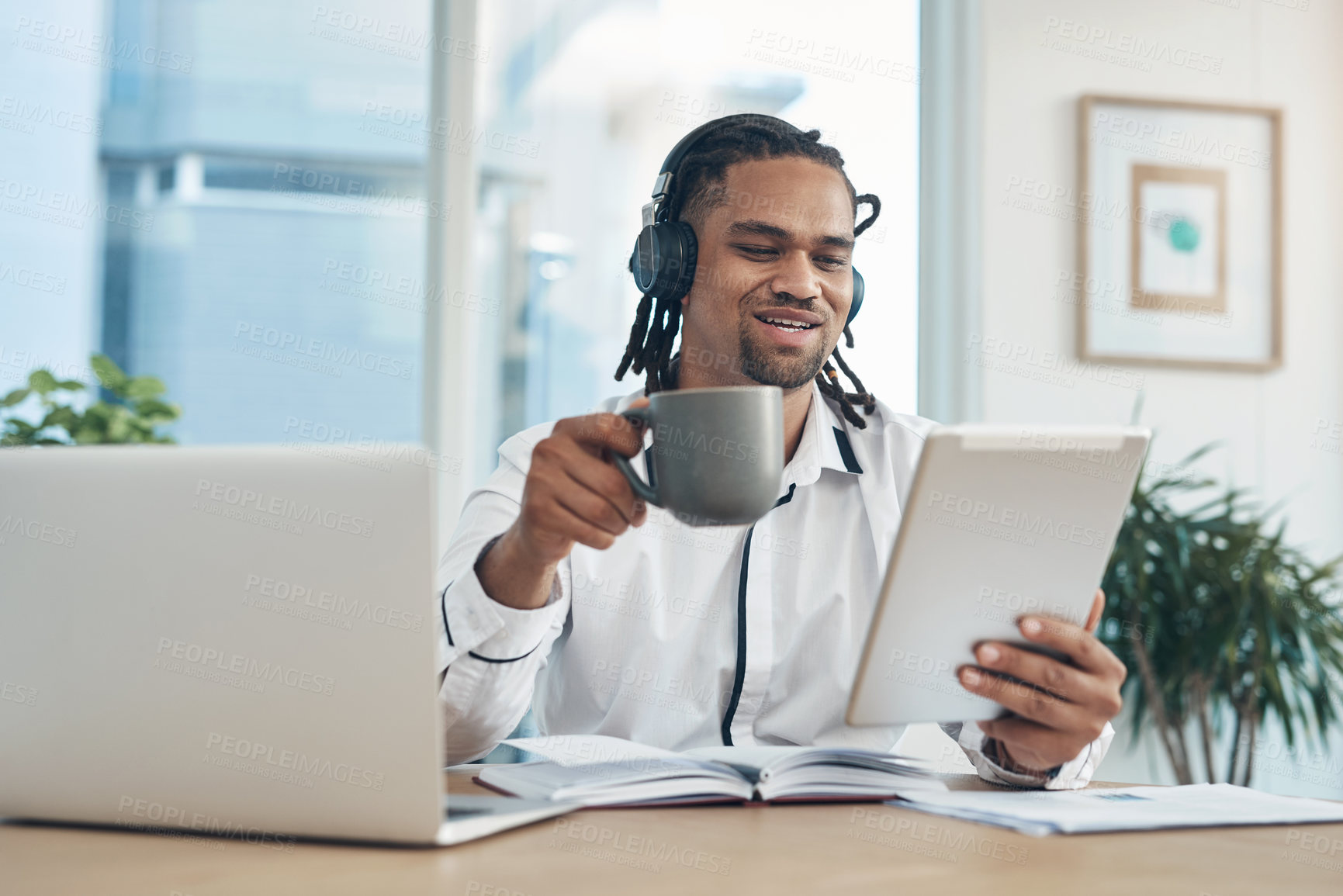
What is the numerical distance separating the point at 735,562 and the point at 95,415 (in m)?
1.58

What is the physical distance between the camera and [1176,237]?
289 cm

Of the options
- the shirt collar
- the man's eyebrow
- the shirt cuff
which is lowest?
the shirt cuff

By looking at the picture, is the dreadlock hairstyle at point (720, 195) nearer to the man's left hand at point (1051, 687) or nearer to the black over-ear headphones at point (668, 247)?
the black over-ear headphones at point (668, 247)

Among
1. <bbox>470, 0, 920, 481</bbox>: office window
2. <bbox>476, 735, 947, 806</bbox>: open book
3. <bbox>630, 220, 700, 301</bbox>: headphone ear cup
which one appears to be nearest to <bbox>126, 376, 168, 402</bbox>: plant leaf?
<bbox>470, 0, 920, 481</bbox>: office window

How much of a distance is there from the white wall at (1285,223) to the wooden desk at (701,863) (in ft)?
7.04

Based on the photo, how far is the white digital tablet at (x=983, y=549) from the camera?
84cm

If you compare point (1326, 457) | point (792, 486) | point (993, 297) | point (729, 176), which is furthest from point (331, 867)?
point (1326, 457)

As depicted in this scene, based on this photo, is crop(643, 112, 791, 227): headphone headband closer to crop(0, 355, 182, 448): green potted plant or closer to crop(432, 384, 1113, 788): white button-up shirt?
crop(432, 384, 1113, 788): white button-up shirt

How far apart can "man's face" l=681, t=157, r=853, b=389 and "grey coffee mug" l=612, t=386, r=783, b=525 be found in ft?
2.62

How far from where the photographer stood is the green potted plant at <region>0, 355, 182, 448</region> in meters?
2.33

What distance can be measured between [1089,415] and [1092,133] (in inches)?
28.3

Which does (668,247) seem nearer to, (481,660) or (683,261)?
(683,261)

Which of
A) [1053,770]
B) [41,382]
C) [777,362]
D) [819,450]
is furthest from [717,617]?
[41,382]

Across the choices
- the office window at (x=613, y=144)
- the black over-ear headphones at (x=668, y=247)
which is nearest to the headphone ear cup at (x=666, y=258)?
the black over-ear headphones at (x=668, y=247)
